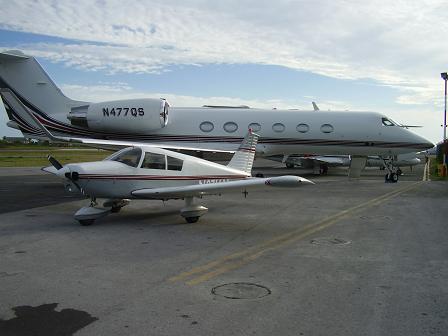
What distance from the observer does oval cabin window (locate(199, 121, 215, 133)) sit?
2339 centimetres

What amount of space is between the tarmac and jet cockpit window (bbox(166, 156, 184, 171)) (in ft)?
4.26

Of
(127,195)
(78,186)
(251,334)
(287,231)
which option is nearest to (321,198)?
(287,231)

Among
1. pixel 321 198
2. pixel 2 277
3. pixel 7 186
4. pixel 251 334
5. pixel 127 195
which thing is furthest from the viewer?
pixel 7 186

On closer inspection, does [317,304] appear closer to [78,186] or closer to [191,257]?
[191,257]

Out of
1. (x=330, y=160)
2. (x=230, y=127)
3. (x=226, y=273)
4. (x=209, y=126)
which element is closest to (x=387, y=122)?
(x=330, y=160)

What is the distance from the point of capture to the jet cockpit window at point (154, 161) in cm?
1107

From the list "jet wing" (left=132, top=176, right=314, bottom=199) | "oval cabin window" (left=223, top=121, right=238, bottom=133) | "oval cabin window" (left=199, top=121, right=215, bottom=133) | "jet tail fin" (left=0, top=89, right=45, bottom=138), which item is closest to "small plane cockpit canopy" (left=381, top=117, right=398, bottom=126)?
"oval cabin window" (left=223, top=121, right=238, bottom=133)

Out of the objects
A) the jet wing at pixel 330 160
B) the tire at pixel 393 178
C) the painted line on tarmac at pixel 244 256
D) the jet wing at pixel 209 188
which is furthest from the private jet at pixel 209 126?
the jet wing at pixel 209 188

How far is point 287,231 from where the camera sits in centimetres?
985

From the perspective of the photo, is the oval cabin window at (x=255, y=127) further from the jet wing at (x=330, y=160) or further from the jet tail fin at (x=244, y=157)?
the jet tail fin at (x=244, y=157)

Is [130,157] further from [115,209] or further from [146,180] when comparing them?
[115,209]

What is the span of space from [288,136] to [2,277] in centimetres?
1839

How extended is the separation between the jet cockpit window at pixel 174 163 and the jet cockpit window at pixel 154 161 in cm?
14

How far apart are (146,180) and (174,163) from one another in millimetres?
903
